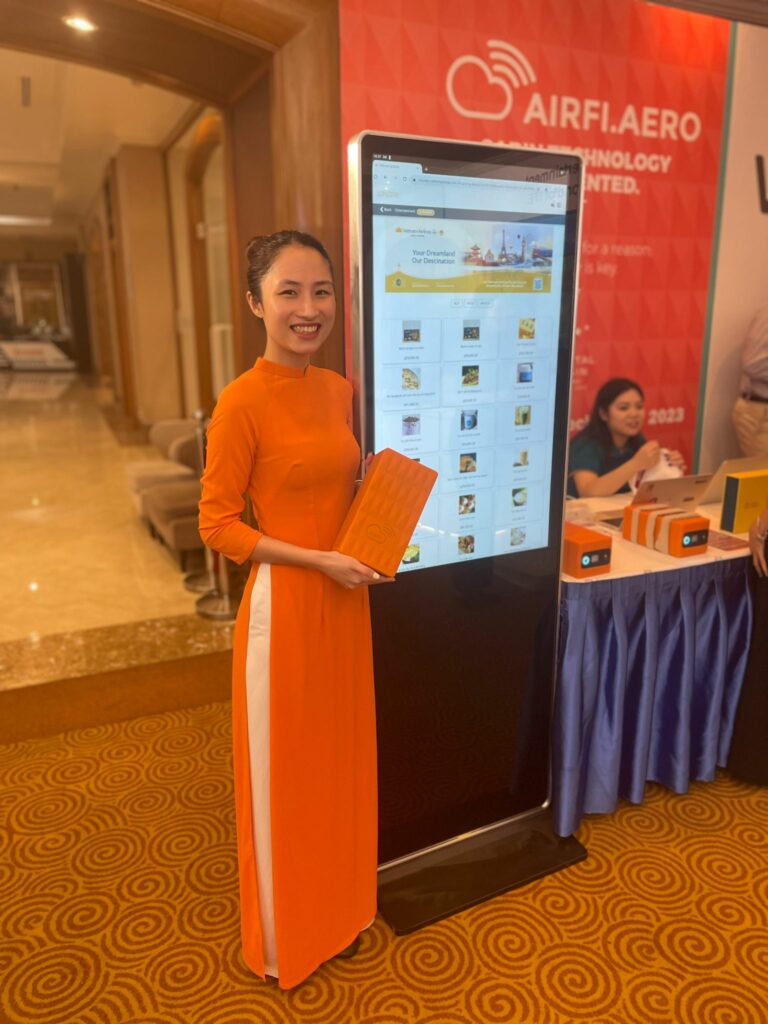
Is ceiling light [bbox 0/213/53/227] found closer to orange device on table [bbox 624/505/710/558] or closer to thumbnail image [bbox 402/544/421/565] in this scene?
orange device on table [bbox 624/505/710/558]

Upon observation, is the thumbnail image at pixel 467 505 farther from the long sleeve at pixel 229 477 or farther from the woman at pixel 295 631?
the long sleeve at pixel 229 477

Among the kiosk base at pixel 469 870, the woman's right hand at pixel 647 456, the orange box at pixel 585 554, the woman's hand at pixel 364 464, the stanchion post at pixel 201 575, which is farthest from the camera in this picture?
the stanchion post at pixel 201 575

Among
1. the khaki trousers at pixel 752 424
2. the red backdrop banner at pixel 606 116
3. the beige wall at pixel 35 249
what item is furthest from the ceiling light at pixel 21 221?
the khaki trousers at pixel 752 424

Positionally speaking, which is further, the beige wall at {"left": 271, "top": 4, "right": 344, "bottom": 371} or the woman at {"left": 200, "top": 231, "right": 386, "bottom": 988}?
the beige wall at {"left": 271, "top": 4, "right": 344, "bottom": 371}

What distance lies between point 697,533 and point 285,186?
1.71 meters

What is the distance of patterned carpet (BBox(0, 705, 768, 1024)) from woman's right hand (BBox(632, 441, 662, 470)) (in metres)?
1.22

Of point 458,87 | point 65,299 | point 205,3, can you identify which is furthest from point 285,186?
point 65,299

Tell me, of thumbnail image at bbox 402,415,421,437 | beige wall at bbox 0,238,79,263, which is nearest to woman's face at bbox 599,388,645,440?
thumbnail image at bbox 402,415,421,437

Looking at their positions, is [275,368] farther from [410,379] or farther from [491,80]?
[491,80]

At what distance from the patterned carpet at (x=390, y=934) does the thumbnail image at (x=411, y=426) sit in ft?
4.29

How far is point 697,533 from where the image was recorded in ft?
7.86

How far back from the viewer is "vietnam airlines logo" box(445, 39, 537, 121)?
284 centimetres

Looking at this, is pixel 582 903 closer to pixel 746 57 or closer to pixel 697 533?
pixel 697 533

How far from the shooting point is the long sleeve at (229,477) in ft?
5.15
